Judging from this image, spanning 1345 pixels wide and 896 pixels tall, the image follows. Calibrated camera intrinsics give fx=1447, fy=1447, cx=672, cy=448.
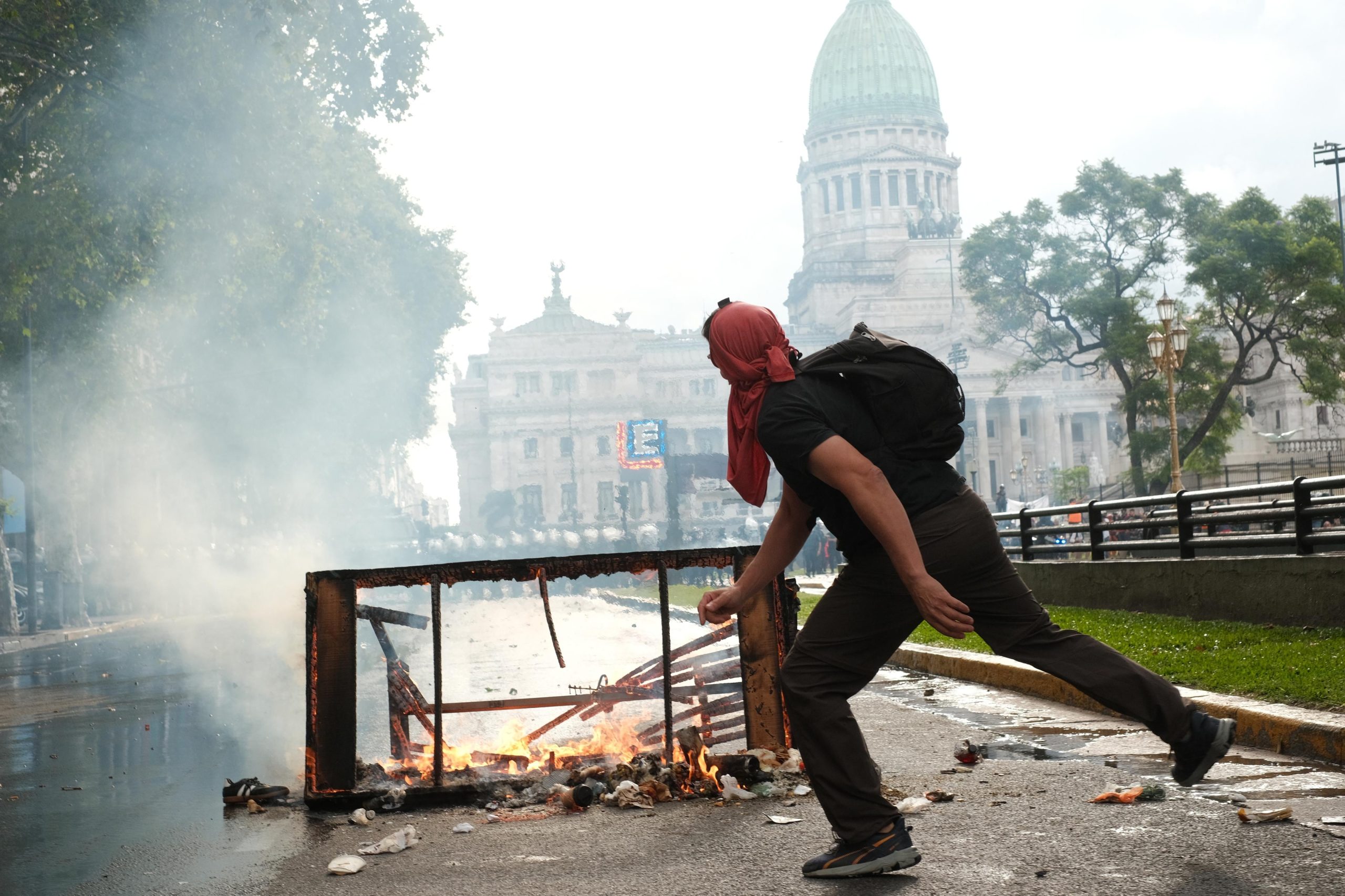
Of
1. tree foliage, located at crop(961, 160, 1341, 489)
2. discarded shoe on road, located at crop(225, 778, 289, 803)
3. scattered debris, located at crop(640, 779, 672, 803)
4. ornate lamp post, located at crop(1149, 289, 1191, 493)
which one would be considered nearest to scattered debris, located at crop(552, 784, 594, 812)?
scattered debris, located at crop(640, 779, 672, 803)

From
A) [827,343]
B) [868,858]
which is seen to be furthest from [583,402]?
[868,858]

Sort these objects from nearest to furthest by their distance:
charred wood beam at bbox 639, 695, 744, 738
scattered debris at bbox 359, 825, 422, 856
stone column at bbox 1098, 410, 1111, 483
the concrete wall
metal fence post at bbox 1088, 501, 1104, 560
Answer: scattered debris at bbox 359, 825, 422, 856, charred wood beam at bbox 639, 695, 744, 738, the concrete wall, metal fence post at bbox 1088, 501, 1104, 560, stone column at bbox 1098, 410, 1111, 483

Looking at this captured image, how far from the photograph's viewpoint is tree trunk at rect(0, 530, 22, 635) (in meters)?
24.5

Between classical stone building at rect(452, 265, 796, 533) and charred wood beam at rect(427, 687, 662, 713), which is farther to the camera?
classical stone building at rect(452, 265, 796, 533)

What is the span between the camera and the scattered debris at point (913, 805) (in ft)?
16.2

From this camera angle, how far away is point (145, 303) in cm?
2667

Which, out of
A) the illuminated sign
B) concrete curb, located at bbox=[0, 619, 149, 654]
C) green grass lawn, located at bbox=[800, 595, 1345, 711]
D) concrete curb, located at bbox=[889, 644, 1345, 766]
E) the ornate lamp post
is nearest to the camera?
concrete curb, located at bbox=[889, 644, 1345, 766]

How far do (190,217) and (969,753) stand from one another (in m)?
16.5

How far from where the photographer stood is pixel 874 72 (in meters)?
109

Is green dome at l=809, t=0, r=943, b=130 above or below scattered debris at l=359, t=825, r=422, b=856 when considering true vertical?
above

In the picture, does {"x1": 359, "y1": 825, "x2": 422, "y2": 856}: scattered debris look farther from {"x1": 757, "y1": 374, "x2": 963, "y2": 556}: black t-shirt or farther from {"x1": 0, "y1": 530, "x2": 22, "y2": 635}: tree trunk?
{"x1": 0, "y1": 530, "x2": 22, "y2": 635}: tree trunk

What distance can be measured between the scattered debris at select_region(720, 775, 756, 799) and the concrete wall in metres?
5.53

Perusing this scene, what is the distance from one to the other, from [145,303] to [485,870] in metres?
24.4

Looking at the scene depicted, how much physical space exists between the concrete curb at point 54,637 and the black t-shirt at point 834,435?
1968 cm
